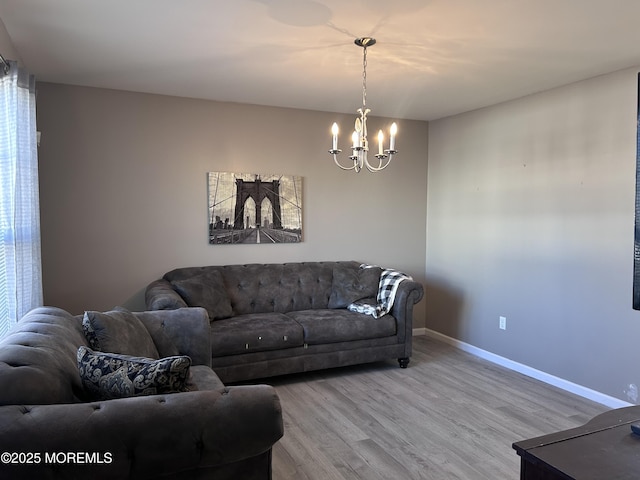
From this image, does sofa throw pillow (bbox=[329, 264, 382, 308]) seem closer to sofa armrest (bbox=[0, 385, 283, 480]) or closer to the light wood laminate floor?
the light wood laminate floor

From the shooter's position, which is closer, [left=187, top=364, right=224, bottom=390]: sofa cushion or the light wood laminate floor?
[left=187, top=364, right=224, bottom=390]: sofa cushion

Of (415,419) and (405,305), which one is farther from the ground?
(405,305)

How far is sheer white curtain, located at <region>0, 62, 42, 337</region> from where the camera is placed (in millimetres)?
2512

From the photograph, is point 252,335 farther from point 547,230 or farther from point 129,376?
point 547,230

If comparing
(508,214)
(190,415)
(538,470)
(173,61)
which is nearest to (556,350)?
(508,214)

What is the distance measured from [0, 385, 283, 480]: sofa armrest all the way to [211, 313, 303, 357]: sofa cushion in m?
1.92

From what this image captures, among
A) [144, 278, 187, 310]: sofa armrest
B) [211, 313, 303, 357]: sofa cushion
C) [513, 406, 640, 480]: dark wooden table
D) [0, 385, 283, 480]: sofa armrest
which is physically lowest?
[211, 313, 303, 357]: sofa cushion

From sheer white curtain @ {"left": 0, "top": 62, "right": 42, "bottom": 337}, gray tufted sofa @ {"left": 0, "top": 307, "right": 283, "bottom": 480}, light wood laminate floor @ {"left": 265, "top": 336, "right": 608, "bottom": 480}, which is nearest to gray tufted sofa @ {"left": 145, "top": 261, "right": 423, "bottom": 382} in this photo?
light wood laminate floor @ {"left": 265, "top": 336, "right": 608, "bottom": 480}

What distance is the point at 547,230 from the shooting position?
12.6ft

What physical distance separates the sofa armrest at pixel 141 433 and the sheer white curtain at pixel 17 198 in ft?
4.73

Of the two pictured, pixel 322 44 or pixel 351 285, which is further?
A: pixel 351 285

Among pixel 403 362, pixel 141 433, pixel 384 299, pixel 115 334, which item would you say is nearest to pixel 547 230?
pixel 384 299

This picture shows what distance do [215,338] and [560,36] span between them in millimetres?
3064

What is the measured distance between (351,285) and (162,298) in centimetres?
183
